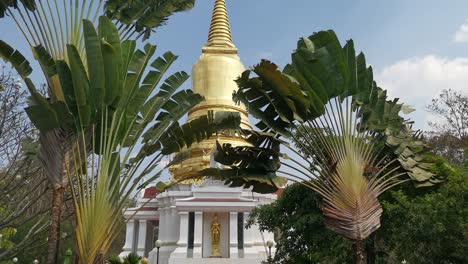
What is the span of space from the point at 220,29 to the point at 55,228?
26656 mm

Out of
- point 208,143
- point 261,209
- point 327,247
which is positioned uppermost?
point 208,143

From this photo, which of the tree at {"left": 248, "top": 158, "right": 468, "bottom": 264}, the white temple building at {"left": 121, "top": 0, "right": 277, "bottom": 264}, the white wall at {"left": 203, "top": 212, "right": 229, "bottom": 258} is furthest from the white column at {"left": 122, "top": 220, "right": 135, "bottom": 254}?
the tree at {"left": 248, "top": 158, "right": 468, "bottom": 264}

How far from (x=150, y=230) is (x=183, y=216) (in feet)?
21.2

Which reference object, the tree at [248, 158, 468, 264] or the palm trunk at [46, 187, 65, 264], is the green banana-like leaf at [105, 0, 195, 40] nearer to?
the palm trunk at [46, 187, 65, 264]

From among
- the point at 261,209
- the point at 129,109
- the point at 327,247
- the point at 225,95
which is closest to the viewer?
the point at 129,109

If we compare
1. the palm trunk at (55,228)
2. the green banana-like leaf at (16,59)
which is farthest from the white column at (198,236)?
the green banana-like leaf at (16,59)

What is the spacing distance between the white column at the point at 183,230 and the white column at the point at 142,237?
4.14m

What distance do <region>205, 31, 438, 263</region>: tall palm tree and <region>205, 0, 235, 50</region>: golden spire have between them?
22.5 m

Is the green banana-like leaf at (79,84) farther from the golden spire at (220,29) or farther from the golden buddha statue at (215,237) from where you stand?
the golden spire at (220,29)

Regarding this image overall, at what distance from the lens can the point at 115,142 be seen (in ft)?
25.6

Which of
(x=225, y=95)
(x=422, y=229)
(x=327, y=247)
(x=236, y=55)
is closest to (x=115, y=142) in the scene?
(x=422, y=229)

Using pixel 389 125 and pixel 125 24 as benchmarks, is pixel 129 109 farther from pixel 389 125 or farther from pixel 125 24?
pixel 389 125

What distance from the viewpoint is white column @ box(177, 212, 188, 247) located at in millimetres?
22269

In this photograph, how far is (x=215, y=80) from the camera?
96.3 feet
